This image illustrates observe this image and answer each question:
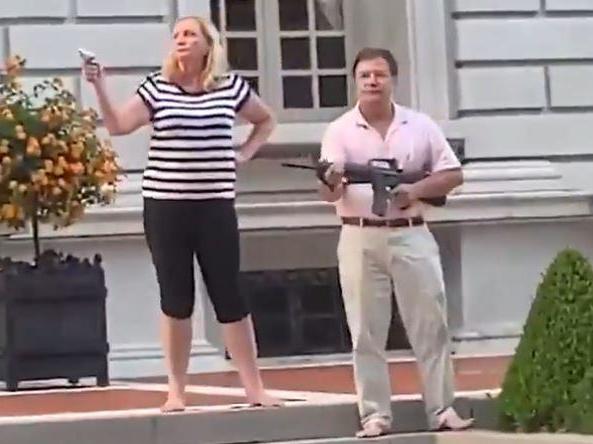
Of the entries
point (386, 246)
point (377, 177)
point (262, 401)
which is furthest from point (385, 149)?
point (262, 401)

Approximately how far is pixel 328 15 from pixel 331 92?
614 mm

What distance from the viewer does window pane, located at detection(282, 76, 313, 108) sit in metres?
14.8

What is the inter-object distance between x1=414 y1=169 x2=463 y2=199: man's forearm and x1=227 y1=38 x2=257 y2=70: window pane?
659 cm

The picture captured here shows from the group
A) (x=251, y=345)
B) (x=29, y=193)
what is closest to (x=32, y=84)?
(x=29, y=193)

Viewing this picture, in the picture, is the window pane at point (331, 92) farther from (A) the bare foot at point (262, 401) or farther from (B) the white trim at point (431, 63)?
(A) the bare foot at point (262, 401)

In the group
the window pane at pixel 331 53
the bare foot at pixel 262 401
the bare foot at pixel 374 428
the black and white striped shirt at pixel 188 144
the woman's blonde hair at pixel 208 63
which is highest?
the window pane at pixel 331 53

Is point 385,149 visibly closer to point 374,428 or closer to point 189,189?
point 189,189

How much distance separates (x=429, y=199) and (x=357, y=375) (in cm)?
84

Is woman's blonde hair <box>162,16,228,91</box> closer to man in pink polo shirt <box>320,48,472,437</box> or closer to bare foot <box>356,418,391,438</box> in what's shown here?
man in pink polo shirt <box>320,48,472,437</box>

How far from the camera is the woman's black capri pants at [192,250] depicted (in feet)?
27.6

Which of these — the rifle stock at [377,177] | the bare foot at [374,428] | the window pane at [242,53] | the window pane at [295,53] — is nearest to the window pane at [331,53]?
the window pane at [295,53]

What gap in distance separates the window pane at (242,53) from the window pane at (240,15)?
0.31 feet

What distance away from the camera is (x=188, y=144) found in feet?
27.7

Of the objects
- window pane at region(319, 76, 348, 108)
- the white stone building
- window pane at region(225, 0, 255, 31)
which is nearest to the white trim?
the white stone building
